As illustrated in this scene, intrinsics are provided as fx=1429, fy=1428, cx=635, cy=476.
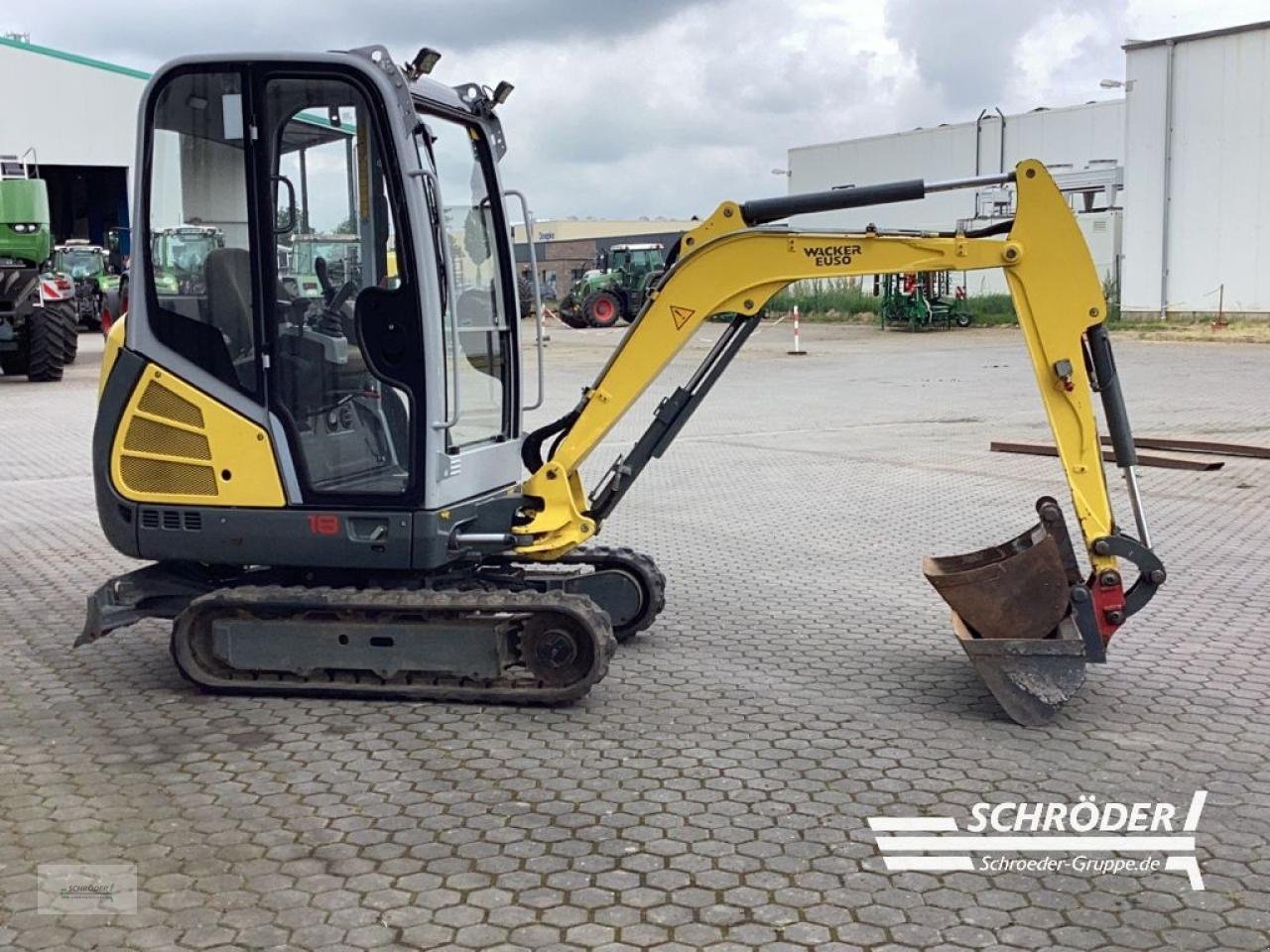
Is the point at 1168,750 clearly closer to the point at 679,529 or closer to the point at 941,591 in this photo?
→ the point at 941,591

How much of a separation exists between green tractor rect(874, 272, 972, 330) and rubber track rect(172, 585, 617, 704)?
1379 inches

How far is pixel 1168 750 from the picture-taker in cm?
568

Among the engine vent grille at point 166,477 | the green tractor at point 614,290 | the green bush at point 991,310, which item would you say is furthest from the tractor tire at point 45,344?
the green bush at point 991,310

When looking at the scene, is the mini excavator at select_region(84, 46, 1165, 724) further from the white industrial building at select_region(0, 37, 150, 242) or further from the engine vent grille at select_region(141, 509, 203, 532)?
the white industrial building at select_region(0, 37, 150, 242)

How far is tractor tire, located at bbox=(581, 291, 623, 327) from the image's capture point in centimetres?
4500

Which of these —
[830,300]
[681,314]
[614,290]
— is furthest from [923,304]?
[681,314]

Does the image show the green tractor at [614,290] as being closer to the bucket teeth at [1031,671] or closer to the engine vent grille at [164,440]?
the engine vent grille at [164,440]

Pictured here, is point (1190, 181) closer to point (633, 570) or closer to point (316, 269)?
point (633, 570)

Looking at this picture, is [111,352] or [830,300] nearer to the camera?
[111,352]

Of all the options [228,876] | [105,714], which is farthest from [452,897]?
[105,714]

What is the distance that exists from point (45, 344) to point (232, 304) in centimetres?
1919

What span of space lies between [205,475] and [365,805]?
6.56ft

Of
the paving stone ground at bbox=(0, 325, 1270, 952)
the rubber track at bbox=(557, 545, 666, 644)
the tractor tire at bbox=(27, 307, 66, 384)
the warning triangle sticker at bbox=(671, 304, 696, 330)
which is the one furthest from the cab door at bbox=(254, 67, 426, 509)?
the tractor tire at bbox=(27, 307, 66, 384)

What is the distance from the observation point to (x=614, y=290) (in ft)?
148
